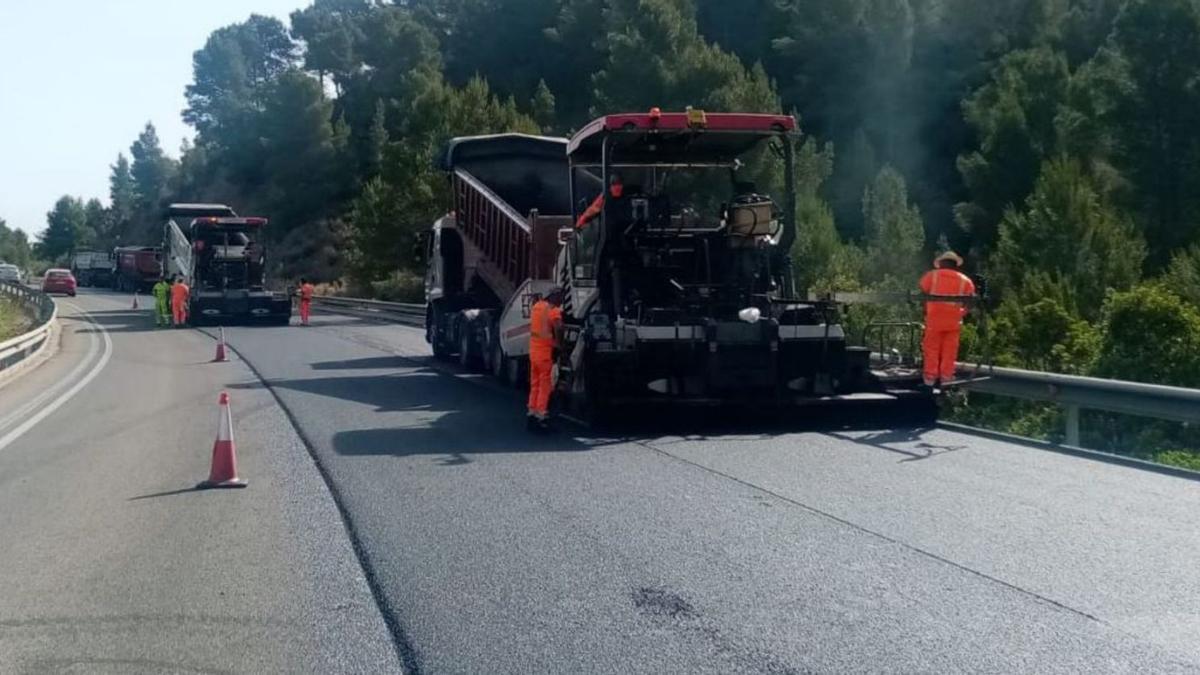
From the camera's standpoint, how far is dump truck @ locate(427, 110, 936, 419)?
13531 millimetres

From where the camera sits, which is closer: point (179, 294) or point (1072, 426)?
point (1072, 426)

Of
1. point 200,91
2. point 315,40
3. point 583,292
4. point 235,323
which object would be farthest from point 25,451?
point 200,91

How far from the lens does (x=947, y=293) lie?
1349 cm

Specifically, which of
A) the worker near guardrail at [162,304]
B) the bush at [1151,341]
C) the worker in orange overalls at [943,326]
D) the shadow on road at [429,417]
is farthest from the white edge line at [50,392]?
the bush at [1151,341]

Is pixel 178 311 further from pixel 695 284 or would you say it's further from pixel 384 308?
pixel 695 284

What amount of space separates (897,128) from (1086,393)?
119ft

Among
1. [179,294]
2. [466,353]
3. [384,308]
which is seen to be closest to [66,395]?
[466,353]

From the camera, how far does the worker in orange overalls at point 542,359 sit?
44.4 feet

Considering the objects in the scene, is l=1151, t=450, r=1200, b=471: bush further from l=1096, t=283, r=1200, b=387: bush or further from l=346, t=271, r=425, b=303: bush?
l=346, t=271, r=425, b=303: bush

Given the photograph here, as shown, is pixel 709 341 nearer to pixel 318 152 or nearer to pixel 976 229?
pixel 976 229

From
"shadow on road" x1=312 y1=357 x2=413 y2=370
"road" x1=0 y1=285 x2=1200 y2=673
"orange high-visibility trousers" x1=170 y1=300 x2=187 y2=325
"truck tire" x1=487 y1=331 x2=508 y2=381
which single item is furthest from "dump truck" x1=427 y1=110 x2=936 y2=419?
"orange high-visibility trousers" x1=170 y1=300 x2=187 y2=325

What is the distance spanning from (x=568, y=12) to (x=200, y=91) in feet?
212

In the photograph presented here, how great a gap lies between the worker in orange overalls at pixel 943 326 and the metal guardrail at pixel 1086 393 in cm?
29

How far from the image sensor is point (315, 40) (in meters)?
91.9
